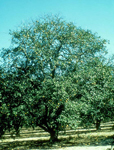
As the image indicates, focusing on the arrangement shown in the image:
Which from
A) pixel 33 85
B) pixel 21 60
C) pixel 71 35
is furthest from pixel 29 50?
pixel 71 35

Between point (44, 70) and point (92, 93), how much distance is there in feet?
16.8

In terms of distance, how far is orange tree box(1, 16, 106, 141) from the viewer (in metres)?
13.8

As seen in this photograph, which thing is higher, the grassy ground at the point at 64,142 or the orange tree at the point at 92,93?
the orange tree at the point at 92,93

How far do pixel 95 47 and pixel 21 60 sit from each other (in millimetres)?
7988

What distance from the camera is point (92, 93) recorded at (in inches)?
589

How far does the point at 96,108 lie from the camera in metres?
14.7

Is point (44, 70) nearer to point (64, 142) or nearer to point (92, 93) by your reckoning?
point (92, 93)

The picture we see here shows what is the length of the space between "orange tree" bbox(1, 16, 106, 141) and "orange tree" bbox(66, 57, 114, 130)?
985 mm

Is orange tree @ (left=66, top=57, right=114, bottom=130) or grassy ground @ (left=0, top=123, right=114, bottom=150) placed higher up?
orange tree @ (left=66, top=57, right=114, bottom=130)

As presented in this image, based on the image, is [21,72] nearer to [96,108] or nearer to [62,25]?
[62,25]

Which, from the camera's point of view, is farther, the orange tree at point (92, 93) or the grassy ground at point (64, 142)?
the grassy ground at point (64, 142)

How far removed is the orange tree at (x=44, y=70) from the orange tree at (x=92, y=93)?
985mm

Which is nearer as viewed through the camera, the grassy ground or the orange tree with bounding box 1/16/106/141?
the orange tree with bounding box 1/16/106/141

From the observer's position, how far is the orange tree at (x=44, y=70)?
13773 millimetres
